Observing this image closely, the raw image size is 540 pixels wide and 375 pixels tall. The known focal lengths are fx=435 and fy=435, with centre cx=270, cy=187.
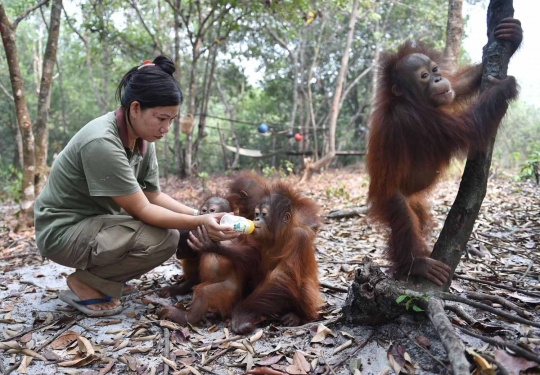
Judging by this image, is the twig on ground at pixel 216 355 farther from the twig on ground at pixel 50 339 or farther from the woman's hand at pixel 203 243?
the twig on ground at pixel 50 339

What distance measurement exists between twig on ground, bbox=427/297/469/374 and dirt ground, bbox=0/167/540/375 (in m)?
0.07

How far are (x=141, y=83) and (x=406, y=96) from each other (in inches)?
65.6

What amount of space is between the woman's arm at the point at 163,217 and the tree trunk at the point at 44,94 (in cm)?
354

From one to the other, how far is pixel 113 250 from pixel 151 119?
82 centimetres

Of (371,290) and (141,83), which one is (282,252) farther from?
(141,83)

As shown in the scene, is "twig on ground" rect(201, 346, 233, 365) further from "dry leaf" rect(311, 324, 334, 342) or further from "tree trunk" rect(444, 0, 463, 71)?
"tree trunk" rect(444, 0, 463, 71)

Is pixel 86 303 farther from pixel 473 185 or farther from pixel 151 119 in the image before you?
pixel 473 185

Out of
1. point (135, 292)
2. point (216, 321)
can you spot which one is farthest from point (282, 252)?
point (135, 292)

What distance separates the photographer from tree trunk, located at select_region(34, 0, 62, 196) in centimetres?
542

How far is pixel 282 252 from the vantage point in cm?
277

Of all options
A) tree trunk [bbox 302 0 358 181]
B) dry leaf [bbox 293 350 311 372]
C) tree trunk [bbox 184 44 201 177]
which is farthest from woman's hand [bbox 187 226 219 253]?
tree trunk [bbox 184 44 201 177]

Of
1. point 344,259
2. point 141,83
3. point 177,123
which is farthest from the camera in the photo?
point 177,123

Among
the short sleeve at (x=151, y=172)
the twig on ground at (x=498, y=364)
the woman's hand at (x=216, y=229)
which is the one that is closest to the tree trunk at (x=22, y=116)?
the short sleeve at (x=151, y=172)

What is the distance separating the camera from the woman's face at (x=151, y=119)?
2.50m
